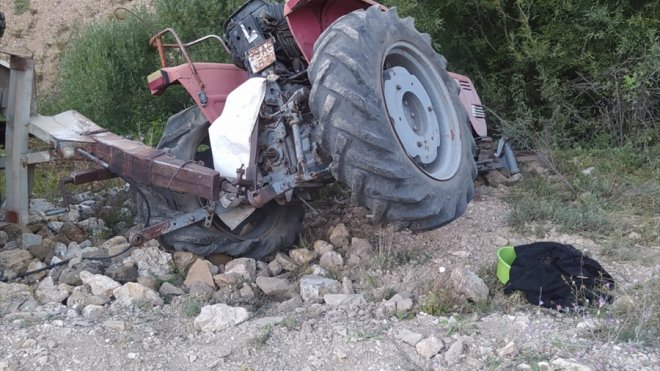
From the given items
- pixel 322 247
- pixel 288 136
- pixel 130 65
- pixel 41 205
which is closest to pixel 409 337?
pixel 288 136

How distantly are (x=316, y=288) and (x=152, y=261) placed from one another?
1.09 metres

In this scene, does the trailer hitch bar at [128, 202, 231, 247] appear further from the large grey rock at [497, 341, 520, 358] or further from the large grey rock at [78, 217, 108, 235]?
the large grey rock at [497, 341, 520, 358]

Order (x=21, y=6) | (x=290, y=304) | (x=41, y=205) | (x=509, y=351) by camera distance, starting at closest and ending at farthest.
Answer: (x=509, y=351) → (x=290, y=304) → (x=41, y=205) → (x=21, y=6)

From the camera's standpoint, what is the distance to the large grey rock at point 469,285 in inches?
142

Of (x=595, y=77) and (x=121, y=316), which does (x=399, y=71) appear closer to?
(x=121, y=316)

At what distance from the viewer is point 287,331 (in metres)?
3.31

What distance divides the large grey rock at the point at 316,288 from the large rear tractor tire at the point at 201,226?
686mm

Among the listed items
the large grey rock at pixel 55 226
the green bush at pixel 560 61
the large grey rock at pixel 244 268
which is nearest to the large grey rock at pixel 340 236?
the large grey rock at pixel 244 268

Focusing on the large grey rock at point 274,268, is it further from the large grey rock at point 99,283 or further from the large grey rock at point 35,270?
the large grey rock at point 35,270

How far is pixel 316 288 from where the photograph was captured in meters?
3.81

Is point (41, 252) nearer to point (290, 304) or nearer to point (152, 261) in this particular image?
point (152, 261)

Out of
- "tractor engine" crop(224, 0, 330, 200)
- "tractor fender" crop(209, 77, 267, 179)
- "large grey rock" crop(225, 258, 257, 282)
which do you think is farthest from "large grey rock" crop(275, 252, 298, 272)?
"tractor fender" crop(209, 77, 267, 179)

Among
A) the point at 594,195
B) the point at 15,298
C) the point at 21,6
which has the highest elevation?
the point at 21,6

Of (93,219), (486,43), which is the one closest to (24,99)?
(93,219)
